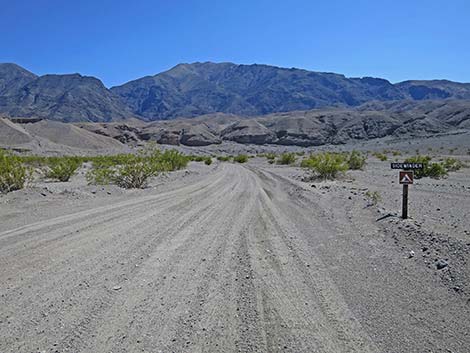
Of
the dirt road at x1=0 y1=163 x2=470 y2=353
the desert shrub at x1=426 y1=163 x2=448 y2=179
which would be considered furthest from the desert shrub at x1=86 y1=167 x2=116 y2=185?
the desert shrub at x1=426 y1=163 x2=448 y2=179

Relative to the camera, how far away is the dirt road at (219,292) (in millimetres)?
4344

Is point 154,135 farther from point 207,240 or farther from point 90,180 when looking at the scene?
point 207,240

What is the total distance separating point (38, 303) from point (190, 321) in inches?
84.7

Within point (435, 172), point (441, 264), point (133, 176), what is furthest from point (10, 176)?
point (435, 172)

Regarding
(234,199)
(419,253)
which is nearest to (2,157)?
(234,199)

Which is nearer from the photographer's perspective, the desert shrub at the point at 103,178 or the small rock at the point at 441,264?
the small rock at the point at 441,264

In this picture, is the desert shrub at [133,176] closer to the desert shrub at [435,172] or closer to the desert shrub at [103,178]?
the desert shrub at [103,178]

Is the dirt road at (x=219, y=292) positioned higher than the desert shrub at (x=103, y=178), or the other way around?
the desert shrub at (x=103, y=178)

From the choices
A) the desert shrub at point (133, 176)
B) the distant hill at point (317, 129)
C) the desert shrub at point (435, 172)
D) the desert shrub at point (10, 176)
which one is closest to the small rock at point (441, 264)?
the desert shrub at point (10, 176)

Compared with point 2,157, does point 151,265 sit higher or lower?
lower

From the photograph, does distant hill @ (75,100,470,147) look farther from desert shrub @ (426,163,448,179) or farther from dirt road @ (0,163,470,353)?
dirt road @ (0,163,470,353)

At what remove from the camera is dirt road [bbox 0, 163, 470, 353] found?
14.3 ft

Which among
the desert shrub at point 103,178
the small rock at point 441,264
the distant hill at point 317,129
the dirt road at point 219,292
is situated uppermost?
the distant hill at point 317,129

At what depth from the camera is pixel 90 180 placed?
20.4 meters
